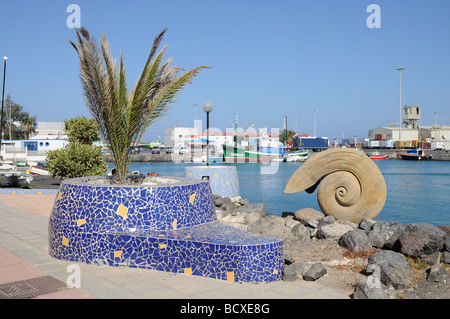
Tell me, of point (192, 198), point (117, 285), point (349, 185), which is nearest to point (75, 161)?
point (349, 185)

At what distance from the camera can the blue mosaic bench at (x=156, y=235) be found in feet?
17.0

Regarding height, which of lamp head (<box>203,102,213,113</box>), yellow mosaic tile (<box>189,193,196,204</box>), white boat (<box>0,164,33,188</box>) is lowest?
white boat (<box>0,164,33,188</box>)

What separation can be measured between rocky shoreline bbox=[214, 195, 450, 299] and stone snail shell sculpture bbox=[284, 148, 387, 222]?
1.37 ft

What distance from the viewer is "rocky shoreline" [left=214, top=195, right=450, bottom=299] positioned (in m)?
5.34

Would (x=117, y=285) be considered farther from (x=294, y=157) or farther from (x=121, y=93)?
(x=294, y=157)

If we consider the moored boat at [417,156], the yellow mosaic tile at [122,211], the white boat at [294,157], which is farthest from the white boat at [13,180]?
the moored boat at [417,156]

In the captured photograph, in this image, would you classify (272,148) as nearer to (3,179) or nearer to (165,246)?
(3,179)

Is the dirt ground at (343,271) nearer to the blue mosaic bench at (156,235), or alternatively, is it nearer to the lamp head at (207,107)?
the blue mosaic bench at (156,235)

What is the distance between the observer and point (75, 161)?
1741cm

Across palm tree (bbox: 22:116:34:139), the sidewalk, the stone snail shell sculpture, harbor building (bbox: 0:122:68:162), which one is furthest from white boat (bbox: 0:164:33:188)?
palm tree (bbox: 22:116:34:139)

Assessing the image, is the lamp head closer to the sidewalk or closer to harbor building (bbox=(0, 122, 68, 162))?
the sidewalk

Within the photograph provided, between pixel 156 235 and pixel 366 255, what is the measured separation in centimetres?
352
